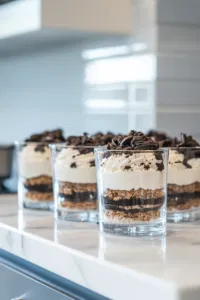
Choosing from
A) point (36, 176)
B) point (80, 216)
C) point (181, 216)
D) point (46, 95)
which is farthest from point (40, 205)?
point (46, 95)

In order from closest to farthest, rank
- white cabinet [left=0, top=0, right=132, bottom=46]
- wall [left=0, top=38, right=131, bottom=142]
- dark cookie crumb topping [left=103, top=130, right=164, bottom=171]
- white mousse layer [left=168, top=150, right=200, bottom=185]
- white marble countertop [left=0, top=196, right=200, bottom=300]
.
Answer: white marble countertop [left=0, top=196, right=200, bottom=300] < dark cookie crumb topping [left=103, top=130, right=164, bottom=171] < white mousse layer [left=168, top=150, right=200, bottom=185] < white cabinet [left=0, top=0, right=132, bottom=46] < wall [left=0, top=38, right=131, bottom=142]

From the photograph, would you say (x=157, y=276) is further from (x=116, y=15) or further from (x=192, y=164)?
(x=116, y=15)

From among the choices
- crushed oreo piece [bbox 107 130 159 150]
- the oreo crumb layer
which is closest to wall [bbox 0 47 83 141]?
the oreo crumb layer

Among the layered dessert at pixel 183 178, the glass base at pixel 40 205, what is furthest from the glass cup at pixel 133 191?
the glass base at pixel 40 205

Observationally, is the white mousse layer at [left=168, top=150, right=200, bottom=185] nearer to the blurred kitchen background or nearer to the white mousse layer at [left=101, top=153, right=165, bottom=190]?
the white mousse layer at [left=101, top=153, right=165, bottom=190]

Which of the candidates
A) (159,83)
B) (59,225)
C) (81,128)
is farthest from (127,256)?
(81,128)

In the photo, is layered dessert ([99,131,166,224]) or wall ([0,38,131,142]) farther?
wall ([0,38,131,142])

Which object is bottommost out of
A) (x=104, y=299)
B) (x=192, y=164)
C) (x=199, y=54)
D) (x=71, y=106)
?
(x=104, y=299)
